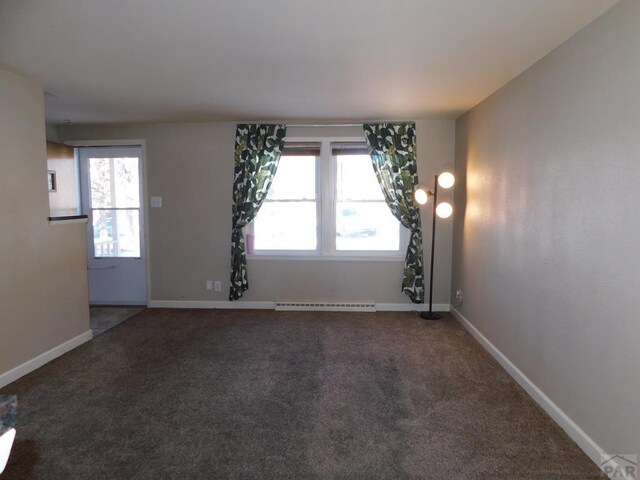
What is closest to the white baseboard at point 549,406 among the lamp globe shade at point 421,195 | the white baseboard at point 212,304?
the lamp globe shade at point 421,195

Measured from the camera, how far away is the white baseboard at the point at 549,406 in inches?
78.1

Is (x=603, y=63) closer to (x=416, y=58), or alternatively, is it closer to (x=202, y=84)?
(x=416, y=58)

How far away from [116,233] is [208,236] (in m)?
1.25

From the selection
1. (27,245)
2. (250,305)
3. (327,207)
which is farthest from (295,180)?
(27,245)

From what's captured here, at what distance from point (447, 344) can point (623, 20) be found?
8.95 feet

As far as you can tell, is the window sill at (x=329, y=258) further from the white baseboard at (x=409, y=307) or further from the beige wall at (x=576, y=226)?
the beige wall at (x=576, y=226)

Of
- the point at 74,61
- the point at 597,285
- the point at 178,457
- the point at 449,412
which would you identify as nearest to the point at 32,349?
the point at 178,457

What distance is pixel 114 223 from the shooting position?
4.84 m

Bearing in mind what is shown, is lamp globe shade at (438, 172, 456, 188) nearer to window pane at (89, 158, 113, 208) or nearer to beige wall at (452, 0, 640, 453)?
beige wall at (452, 0, 640, 453)

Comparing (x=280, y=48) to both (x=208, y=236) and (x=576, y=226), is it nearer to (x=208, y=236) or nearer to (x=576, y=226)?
(x=576, y=226)

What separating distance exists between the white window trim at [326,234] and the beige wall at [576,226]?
1.46 metres

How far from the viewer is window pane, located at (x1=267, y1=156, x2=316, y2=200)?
15.3 feet

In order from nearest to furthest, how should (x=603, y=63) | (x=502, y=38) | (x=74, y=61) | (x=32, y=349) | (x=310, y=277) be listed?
(x=603, y=63)
(x=502, y=38)
(x=74, y=61)
(x=32, y=349)
(x=310, y=277)

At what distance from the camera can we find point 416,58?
2.56m
